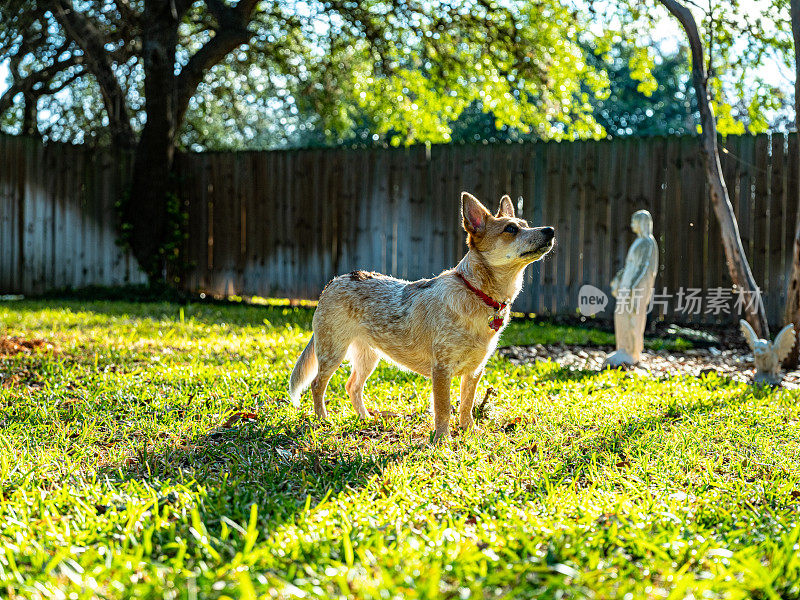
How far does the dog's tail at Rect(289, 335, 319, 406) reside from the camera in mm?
4758

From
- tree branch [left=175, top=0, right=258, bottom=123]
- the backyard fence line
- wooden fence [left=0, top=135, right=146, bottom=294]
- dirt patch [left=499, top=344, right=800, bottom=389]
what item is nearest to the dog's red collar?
dirt patch [left=499, top=344, right=800, bottom=389]

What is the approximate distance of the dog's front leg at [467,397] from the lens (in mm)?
4492

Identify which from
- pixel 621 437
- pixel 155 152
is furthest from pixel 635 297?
pixel 155 152

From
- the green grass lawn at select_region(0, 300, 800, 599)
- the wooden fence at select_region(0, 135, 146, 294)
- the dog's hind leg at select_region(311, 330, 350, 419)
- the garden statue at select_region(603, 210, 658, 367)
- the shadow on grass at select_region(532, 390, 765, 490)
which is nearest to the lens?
the green grass lawn at select_region(0, 300, 800, 599)

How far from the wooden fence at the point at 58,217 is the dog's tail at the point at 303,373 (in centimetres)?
873

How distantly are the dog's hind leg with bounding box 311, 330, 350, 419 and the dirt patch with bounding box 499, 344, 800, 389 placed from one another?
2.67 m

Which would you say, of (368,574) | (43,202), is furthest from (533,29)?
(368,574)

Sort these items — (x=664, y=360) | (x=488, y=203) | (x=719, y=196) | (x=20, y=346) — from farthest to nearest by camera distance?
(x=488, y=203) → (x=664, y=360) → (x=719, y=196) → (x=20, y=346)

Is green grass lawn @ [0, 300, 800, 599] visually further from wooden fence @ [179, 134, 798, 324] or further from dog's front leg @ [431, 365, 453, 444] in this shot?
wooden fence @ [179, 134, 798, 324]

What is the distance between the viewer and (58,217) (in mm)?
12438

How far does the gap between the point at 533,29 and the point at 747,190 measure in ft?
14.6

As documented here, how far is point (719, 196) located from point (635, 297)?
1377 mm

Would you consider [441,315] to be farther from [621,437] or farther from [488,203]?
[488,203]

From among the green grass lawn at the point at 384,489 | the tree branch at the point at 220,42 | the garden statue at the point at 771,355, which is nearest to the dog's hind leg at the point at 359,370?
the green grass lawn at the point at 384,489
